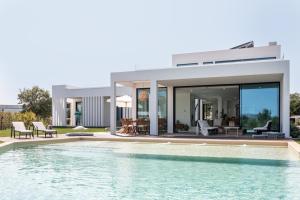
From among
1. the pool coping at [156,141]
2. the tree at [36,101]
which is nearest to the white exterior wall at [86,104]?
the tree at [36,101]

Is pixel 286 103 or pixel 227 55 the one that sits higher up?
pixel 227 55

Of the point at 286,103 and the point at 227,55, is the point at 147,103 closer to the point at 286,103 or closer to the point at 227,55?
the point at 227,55

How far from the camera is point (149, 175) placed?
721 centimetres

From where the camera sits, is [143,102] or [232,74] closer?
[232,74]

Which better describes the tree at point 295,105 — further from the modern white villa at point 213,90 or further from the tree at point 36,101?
the tree at point 36,101

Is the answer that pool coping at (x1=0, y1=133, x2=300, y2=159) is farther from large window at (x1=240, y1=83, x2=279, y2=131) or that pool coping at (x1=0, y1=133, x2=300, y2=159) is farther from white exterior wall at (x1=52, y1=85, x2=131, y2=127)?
white exterior wall at (x1=52, y1=85, x2=131, y2=127)

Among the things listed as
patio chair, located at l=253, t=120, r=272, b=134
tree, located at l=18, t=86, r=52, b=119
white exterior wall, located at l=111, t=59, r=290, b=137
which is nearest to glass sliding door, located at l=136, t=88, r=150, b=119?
white exterior wall, located at l=111, t=59, r=290, b=137

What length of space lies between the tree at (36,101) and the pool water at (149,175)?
2678 centimetres

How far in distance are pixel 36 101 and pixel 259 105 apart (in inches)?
1045

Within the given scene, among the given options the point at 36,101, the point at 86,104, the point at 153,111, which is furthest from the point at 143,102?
the point at 36,101

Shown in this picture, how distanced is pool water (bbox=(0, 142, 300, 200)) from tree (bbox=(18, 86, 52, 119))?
87.9ft

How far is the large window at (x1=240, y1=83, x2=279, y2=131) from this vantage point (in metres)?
17.0

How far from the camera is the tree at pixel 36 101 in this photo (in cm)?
3625

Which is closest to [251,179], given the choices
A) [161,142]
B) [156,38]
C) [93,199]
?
[93,199]
